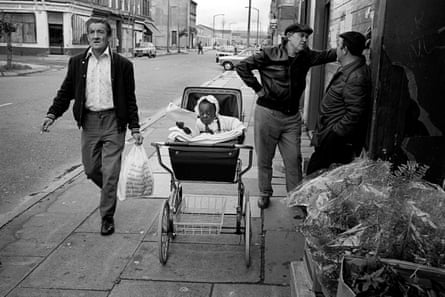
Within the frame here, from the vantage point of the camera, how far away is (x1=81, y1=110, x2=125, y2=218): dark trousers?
15.2ft

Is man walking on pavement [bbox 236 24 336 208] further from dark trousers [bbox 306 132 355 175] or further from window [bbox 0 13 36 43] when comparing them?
window [bbox 0 13 36 43]

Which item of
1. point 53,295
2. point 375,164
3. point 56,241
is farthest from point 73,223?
point 375,164

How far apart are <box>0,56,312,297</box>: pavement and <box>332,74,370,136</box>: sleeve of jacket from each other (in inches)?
49.1

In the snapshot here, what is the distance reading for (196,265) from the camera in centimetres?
414

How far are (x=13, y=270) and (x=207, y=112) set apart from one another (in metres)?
2.09

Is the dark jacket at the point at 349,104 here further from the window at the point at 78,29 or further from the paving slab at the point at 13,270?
the window at the point at 78,29

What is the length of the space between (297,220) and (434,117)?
1920mm

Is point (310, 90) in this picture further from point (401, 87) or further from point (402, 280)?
point (402, 280)

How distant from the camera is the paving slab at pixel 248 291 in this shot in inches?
144

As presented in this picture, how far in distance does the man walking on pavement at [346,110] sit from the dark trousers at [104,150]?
5.97 feet

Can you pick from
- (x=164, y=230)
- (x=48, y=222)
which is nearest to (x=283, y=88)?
(x=164, y=230)

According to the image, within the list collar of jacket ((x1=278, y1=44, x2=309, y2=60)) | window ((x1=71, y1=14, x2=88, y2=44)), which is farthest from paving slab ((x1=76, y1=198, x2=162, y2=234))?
window ((x1=71, y1=14, x2=88, y2=44))

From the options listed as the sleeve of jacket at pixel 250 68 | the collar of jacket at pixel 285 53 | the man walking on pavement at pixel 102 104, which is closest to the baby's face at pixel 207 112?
the man walking on pavement at pixel 102 104

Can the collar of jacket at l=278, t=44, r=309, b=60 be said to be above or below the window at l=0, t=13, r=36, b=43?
below
